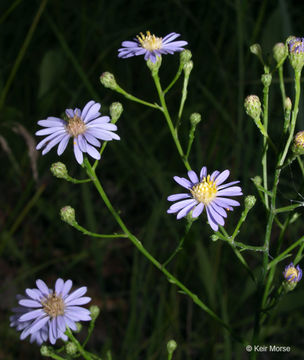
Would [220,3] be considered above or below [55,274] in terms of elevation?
above

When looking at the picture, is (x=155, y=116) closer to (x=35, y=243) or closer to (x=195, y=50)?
(x=195, y=50)

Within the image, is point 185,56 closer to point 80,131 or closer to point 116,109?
point 116,109

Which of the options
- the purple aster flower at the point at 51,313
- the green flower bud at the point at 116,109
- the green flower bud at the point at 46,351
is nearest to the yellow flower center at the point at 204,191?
the green flower bud at the point at 116,109

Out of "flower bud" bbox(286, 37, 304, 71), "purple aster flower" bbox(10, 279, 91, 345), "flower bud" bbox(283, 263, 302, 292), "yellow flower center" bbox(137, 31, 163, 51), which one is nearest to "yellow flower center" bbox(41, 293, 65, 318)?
"purple aster flower" bbox(10, 279, 91, 345)

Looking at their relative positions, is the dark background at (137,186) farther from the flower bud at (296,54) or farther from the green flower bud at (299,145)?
the green flower bud at (299,145)

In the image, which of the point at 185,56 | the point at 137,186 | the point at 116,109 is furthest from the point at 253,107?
the point at 137,186

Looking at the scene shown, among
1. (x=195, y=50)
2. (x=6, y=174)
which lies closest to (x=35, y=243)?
(x=6, y=174)
